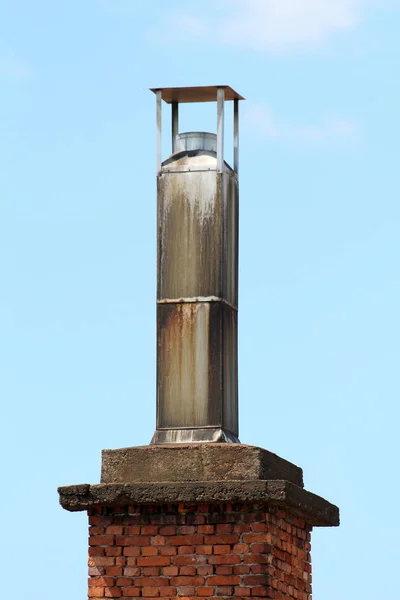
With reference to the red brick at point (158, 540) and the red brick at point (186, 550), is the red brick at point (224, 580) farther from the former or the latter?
the red brick at point (158, 540)

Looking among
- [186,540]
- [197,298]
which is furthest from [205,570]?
[197,298]

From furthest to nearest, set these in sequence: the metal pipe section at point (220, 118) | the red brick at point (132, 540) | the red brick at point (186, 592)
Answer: the metal pipe section at point (220, 118)
the red brick at point (132, 540)
the red brick at point (186, 592)

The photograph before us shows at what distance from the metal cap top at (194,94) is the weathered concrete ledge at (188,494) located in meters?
2.71

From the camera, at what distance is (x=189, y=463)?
8.42 metres

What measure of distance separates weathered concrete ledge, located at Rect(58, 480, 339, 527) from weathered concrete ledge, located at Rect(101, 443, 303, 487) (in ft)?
0.35

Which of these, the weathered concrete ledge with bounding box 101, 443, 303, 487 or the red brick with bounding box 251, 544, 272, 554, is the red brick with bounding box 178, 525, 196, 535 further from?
the red brick with bounding box 251, 544, 272, 554

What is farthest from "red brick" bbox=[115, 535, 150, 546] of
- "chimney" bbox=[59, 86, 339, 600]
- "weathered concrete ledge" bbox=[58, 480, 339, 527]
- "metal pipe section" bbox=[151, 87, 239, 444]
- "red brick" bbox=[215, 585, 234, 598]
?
"metal pipe section" bbox=[151, 87, 239, 444]

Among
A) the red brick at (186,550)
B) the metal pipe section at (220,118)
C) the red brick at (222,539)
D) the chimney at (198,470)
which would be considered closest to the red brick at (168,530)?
the chimney at (198,470)

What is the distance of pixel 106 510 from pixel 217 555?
787 mm

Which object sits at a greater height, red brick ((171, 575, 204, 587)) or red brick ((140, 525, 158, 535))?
red brick ((140, 525, 158, 535))

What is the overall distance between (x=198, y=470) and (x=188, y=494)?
0.64ft

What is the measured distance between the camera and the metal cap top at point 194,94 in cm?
929

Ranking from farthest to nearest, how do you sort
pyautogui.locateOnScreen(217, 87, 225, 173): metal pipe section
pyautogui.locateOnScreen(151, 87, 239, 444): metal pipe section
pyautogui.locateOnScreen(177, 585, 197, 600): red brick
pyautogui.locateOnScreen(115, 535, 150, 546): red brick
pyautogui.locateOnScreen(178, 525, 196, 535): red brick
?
pyautogui.locateOnScreen(217, 87, 225, 173): metal pipe section, pyautogui.locateOnScreen(151, 87, 239, 444): metal pipe section, pyautogui.locateOnScreen(115, 535, 150, 546): red brick, pyautogui.locateOnScreen(178, 525, 196, 535): red brick, pyautogui.locateOnScreen(177, 585, 197, 600): red brick

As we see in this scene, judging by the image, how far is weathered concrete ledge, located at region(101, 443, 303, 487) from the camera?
27.3ft
